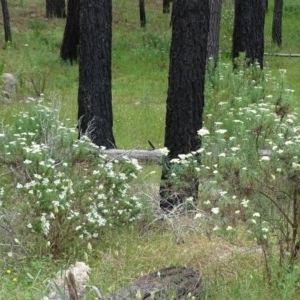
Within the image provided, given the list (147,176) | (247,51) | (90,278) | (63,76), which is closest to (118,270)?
(90,278)

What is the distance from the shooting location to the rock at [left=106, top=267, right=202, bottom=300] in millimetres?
5031

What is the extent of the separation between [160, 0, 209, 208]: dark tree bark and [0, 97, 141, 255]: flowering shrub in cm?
72

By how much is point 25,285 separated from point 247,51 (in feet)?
29.8

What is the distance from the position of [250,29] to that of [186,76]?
6567 millimetres

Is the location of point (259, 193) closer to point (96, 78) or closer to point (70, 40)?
point (96, 78)

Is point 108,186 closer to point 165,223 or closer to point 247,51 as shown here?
point 165,223

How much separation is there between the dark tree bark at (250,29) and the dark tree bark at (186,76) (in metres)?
6.30

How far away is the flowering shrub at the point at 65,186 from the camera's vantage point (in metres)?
6.55

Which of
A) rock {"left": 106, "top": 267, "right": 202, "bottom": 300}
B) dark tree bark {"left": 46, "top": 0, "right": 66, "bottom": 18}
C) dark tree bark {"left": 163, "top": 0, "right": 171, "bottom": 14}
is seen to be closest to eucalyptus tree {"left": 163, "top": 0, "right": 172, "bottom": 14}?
dark tree bark {"left": 163, "top": 0, "right": 171, "bottom": 14}

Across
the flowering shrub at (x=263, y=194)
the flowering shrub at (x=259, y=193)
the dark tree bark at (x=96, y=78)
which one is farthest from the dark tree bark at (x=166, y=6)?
the flowering shrub at (x=263, y=194)

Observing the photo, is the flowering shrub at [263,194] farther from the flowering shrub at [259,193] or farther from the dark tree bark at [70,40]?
the dark tree bark at [70,40]

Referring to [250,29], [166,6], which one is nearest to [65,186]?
[250,29]

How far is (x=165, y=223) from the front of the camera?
7441 millimetres

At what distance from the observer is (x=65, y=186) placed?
6.72 meters
